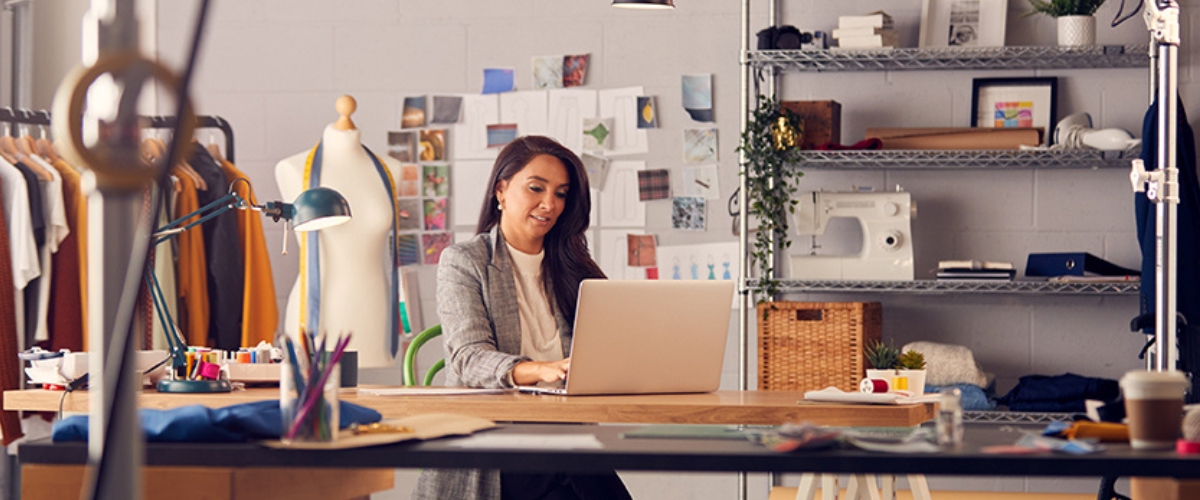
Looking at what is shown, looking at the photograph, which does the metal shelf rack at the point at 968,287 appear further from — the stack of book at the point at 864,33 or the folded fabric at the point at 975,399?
the stack of book at the point at 864,33

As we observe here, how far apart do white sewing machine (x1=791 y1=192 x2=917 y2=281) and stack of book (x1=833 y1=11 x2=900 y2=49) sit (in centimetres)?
47

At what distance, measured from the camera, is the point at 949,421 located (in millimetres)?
1256

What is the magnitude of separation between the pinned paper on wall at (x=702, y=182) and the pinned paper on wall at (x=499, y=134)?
625 mm

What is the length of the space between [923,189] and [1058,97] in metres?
0.51

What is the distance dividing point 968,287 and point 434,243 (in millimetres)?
1799

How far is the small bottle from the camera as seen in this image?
1.25 m

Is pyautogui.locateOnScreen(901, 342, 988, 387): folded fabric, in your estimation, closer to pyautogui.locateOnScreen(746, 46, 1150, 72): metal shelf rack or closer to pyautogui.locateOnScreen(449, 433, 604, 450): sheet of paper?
pyautogui.locateOnScreen(746, 46, 1150, 72): metal shelf rack

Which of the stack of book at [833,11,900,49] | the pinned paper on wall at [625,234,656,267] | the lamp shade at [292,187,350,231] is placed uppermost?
the stack of book at [833,11,900,49]

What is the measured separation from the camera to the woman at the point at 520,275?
246 cm

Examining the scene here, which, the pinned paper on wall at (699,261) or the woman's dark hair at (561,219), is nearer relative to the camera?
the woman's dark hair at (561,219)

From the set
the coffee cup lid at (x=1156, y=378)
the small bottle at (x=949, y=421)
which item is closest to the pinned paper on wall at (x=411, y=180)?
the small bottle at (x=949, y=421)

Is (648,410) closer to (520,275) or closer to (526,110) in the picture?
(520,275)

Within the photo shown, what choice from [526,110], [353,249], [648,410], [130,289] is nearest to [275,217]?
[648,410]

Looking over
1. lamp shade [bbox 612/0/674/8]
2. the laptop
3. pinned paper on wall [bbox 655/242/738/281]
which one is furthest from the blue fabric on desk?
pinned paper on wall [bbox 655/242/738/281]
